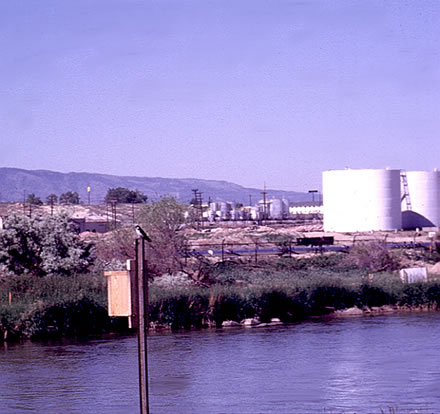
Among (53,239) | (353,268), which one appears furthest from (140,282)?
(353,268)

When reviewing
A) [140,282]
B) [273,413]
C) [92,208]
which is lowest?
[273,413]

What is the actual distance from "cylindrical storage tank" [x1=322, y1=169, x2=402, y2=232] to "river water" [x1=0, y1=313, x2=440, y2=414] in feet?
163

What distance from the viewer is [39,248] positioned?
4303 centimetres

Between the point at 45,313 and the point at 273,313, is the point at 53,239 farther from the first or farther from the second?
the point at 273,313

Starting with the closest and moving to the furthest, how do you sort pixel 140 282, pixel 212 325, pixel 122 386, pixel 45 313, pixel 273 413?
pixel 140 282
pixel 273 413
pixel 122 386
pixel 45 313
pixel 212 325

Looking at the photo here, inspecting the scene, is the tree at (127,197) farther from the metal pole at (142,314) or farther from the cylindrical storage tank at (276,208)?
the metal pole at (142,314)

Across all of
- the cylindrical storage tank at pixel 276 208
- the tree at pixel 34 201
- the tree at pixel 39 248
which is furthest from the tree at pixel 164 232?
the cylindrical storage tank at pixel 276 208

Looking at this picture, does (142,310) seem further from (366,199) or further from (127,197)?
(127,197)

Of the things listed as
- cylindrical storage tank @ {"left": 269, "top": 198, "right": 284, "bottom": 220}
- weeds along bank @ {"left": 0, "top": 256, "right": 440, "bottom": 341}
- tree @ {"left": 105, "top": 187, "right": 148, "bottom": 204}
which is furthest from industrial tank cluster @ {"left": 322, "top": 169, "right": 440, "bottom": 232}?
tree @ {"left": 105, "top": 187, "right": 148, "bottom": 204}

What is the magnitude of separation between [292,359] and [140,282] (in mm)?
19715

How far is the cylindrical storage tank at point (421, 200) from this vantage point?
303 ft

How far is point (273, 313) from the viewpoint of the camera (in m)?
39.9

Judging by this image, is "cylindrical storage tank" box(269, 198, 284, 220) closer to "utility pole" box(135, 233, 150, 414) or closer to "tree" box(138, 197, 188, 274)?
"tree" box(138, 197, 188, 274)

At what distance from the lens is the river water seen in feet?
70.4
